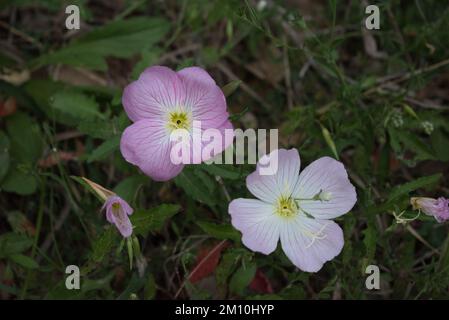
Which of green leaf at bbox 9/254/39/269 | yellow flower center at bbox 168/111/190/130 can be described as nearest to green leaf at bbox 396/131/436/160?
yellow flower center at bbox 168/111/190/130

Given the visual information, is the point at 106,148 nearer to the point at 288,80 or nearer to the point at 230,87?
the point at 230,87

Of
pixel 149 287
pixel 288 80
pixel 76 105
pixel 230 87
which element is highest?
pixel 288 80

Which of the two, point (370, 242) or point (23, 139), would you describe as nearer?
point (370, 242)

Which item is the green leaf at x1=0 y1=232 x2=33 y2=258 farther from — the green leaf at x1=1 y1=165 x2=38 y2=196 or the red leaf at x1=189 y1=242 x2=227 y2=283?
the red leaf at x1=189 y1=242 x2=227 y2=283

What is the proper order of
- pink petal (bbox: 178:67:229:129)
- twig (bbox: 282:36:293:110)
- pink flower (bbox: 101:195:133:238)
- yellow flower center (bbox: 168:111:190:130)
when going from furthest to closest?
twig (bbox: 282:36:293:110) < yellow flower center (bbox: 168:111:190:130) < pink petal (bbox: 178:67:229:129) < pink flower (bbox: 101:195:133:238)

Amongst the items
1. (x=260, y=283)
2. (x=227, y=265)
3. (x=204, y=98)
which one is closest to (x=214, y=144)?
(x=204, y=98)

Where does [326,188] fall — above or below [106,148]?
below
